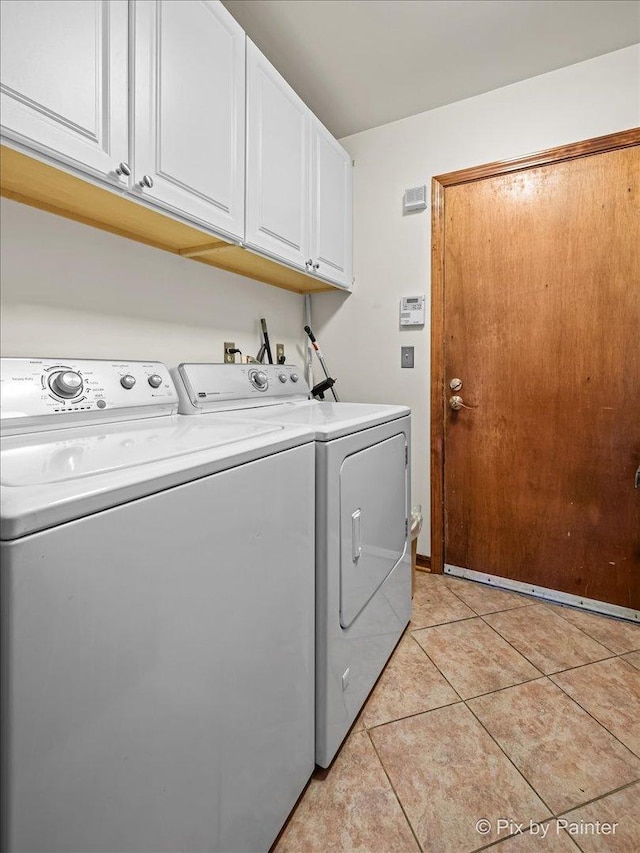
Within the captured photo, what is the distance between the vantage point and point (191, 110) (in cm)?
132

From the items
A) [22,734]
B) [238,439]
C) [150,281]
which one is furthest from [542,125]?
[22,734]

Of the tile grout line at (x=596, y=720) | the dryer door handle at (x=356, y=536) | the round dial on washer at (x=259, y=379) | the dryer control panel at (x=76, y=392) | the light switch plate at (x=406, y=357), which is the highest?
the light switch plate at (x=406, y=357)

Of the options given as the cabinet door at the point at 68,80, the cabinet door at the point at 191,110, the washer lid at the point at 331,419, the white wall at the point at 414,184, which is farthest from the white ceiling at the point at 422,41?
the washer lid at the point at 331,419

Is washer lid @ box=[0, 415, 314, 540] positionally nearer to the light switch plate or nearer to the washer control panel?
the washer control panel

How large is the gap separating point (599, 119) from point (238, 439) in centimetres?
224

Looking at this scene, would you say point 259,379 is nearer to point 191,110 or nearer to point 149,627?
point 191,110

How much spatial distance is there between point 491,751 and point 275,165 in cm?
218

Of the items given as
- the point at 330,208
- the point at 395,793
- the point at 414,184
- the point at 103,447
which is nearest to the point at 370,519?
the point at 395,793

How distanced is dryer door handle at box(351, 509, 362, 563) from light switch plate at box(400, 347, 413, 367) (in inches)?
52.1

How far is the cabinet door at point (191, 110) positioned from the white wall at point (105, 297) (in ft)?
1.10

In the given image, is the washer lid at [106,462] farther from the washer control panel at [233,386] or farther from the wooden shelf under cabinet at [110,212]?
the wooden shelf under cabinet at [110,212]

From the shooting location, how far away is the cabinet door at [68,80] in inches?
35.7

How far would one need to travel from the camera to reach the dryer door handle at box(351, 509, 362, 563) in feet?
4.13

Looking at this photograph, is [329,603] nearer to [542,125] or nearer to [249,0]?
[249,0]
